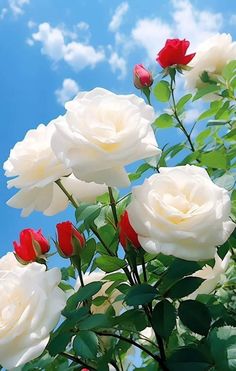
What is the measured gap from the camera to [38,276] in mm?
1013

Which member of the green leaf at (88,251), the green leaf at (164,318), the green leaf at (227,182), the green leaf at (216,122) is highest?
the green leaf at (88,251)

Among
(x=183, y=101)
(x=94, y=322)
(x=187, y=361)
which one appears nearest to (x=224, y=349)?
(x=187, y=361)

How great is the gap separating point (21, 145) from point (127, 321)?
0.39 m

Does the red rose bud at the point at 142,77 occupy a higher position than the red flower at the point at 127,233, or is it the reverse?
the red rose bud at the point at 142,77

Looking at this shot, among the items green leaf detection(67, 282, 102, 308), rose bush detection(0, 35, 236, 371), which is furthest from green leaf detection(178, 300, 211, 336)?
green leaf detection(67, 282, 102, 308)

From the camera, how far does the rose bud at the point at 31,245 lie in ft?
3.86

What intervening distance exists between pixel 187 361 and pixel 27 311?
11.0 inches

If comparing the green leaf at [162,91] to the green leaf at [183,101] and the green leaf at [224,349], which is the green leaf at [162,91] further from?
the green leaf at [224,349]

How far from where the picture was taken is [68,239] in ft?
3.59

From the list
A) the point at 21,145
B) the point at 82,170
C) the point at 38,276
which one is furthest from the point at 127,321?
the point at 21,145

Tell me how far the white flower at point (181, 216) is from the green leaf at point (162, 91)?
2.41ft

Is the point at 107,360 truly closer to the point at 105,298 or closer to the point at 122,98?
the point at 105,298

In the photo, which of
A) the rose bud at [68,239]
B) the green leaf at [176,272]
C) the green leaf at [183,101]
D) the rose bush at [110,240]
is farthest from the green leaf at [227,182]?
the green leaf at [183,101]

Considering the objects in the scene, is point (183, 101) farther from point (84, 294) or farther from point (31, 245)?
point (84, 294)
